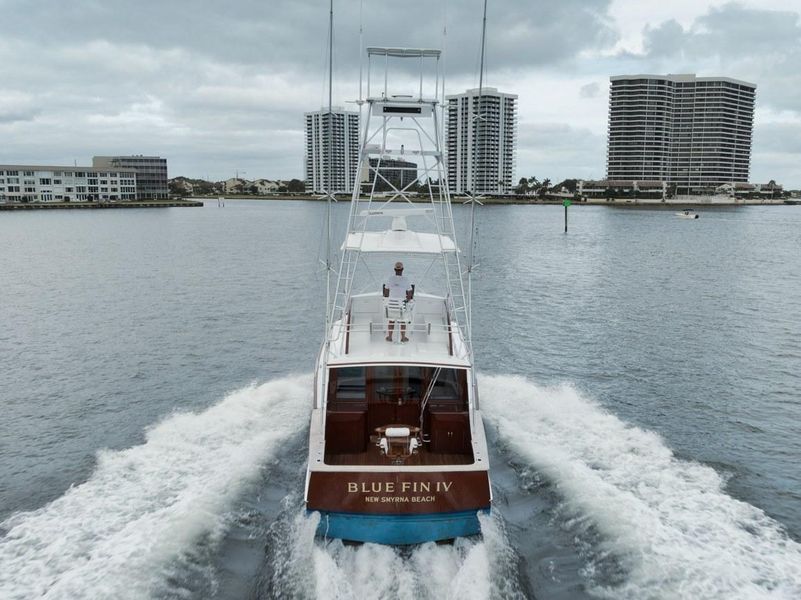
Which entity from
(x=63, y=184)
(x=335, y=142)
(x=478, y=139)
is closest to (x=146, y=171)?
(x=63, y=184)

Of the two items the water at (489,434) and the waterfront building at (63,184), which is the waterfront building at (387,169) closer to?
the water at (489,434)

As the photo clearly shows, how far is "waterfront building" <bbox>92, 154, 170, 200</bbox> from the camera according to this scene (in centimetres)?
16875

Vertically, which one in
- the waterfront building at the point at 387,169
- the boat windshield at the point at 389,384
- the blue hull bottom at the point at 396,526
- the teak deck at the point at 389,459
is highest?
the waterfront building at the point at 387,169

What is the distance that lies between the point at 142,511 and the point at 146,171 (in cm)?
17225

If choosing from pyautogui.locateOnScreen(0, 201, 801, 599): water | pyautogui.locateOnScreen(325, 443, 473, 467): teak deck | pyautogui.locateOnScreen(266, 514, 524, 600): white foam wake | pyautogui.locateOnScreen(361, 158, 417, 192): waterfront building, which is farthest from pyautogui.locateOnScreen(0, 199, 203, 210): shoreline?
pyautogui.locateOnScreen(266, 514, 524, 600): white foam wake

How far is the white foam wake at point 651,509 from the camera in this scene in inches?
392

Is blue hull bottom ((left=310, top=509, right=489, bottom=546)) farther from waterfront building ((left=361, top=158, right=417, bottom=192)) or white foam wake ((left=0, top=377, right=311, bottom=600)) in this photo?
waterfront building ((left=361, top=158, right=417, bottom=192))

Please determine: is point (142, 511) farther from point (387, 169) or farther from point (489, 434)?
point (387, 169)

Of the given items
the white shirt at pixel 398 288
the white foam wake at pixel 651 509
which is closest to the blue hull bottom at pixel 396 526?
the white foam wake at pixel 651 509

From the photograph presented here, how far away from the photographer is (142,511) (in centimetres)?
1159

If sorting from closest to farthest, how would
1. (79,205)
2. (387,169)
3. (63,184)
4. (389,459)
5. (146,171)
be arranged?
1. (389,459)
2. (387,169)
3. (79,205)
4. (63,184)
5. (146,171)

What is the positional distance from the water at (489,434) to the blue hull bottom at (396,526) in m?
0.24

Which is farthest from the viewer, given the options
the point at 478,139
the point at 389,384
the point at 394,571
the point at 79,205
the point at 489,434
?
the point at 79,205

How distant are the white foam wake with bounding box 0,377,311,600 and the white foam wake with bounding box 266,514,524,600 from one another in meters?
1.91
